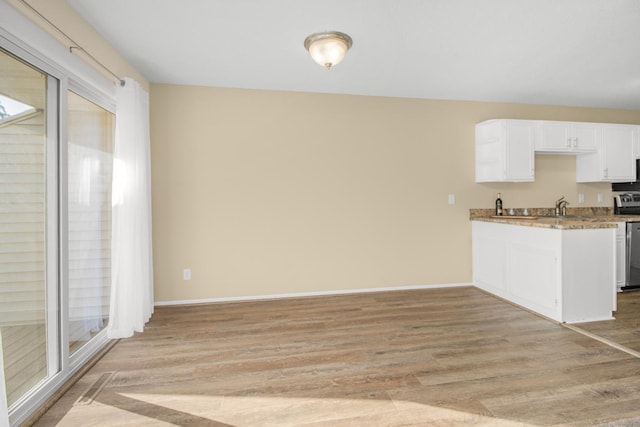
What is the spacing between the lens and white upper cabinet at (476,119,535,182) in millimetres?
3838

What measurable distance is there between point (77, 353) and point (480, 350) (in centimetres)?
296

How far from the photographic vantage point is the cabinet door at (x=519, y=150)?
3838 mm

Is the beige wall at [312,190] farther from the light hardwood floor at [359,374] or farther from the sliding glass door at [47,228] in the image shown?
the sliding glass door at [47,228]

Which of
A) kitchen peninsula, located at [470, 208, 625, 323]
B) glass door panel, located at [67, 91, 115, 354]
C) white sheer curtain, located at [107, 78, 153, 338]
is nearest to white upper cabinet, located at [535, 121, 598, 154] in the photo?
kitchen peninsula, located at [470, 208, 625, 323]

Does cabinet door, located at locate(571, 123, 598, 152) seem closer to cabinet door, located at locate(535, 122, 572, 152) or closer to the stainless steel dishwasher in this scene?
cabinet door, located at locate(535, 122, 572, 152)

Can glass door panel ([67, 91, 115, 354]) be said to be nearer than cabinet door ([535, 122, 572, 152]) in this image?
Yes

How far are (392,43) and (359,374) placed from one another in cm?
257

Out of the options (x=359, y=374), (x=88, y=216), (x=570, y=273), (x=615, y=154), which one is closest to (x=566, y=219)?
(x=570, y=273)

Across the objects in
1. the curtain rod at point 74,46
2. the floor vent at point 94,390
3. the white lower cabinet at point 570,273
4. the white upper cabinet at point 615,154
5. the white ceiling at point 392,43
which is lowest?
the floor vent at point 94,390

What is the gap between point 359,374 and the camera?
2102mm

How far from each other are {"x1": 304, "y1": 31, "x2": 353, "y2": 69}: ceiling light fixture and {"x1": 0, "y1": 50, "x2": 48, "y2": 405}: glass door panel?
5.95 feet

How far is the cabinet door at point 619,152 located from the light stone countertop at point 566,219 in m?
0.54

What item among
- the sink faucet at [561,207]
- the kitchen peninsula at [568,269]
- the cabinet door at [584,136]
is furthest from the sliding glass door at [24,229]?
the sink faucet at [561,207]

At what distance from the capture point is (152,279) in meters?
3.30
